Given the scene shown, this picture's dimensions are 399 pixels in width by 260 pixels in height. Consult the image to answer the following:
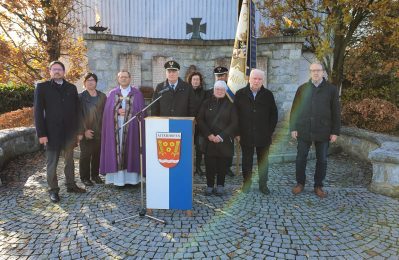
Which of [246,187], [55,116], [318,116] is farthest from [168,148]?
[318,116]

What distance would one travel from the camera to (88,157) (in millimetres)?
5168

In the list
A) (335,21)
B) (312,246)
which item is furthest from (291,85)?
(312,246)

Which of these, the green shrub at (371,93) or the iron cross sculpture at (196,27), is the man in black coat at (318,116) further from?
the green shrub at (371,93)

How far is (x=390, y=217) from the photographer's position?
404cm

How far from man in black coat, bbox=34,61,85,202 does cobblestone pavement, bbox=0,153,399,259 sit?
1.99 ft

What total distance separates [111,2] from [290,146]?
30.0ft

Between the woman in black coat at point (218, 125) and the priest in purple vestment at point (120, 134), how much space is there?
3.46 ft

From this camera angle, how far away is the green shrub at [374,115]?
7340 mm

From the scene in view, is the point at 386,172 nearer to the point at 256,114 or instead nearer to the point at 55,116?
the point at 256,114

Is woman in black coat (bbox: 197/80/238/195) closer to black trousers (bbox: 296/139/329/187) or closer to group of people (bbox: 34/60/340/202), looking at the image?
group of people (bbox: 34/60/340/202)

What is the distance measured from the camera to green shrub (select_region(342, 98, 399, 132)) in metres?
7.34

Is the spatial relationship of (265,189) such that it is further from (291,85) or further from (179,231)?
(291,85)

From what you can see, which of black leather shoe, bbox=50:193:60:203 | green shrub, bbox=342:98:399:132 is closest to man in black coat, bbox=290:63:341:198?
black leather shoe, bbox=50:193:60:203

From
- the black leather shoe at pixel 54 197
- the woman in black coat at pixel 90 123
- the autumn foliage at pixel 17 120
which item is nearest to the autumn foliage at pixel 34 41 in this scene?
the autumn foliage at pixel 17 120
